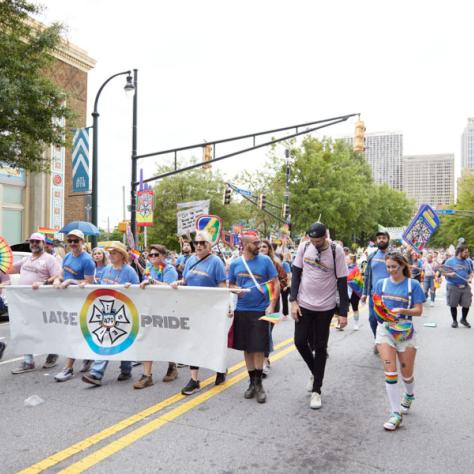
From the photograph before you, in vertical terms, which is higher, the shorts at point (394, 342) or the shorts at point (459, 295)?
the shorts at point (394, 342)

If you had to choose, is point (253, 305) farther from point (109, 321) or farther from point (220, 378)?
point (109, 321)

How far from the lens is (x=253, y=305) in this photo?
18.1ft

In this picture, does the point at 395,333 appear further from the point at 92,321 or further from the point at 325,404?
the point at 92,321

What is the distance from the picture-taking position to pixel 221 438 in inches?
164

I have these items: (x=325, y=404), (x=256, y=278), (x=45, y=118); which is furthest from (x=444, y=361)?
(x=45, y=118)

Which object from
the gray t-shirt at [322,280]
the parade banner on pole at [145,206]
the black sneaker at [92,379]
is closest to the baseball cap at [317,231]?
the gray t-shirt at [322,280]

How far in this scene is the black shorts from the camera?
536 cm

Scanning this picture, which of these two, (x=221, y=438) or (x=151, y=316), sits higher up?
(x=151, y=316)

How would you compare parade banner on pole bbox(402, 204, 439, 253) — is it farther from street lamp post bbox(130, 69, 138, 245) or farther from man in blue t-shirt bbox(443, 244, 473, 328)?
street lamp post bbox(130, 69, 138, 245)

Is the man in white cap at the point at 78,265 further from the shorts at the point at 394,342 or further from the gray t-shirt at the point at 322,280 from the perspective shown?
the shorts at the point at 394,342

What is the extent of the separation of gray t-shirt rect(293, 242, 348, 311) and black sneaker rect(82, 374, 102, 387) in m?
2.50

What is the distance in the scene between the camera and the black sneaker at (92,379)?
18.7 feet

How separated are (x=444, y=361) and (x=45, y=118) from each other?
11639 millimetres

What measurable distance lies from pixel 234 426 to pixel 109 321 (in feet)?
7.44
